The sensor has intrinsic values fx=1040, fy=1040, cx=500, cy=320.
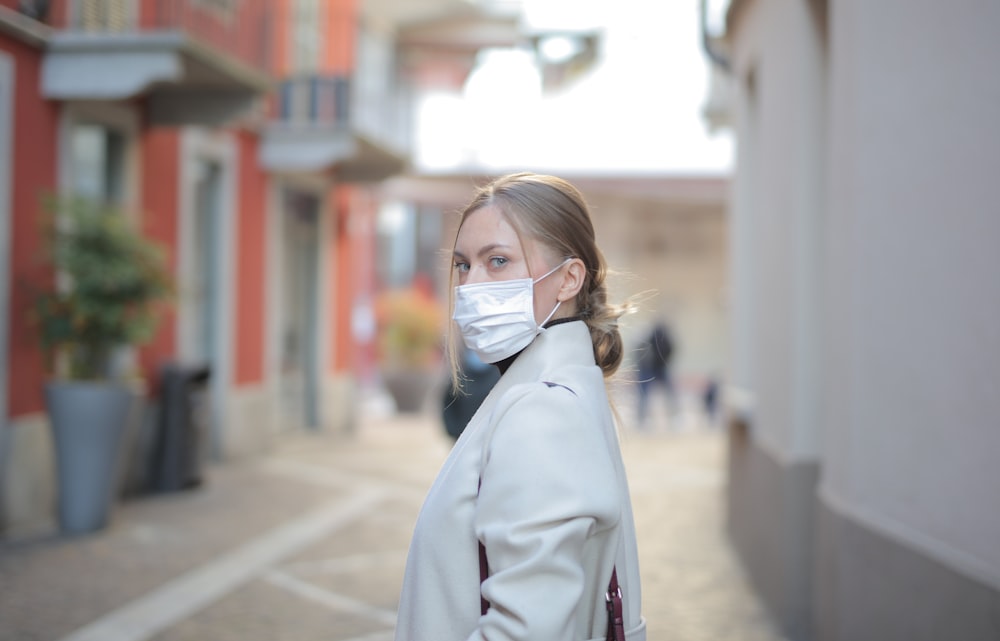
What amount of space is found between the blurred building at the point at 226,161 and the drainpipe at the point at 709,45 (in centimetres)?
411

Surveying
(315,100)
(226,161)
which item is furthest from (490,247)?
(315,100)

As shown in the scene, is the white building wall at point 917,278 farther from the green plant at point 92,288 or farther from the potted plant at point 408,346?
the potted plant at point 408,346

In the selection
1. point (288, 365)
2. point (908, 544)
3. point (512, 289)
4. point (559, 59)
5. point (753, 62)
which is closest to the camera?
point (512, 289)

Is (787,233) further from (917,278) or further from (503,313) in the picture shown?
(503,313)

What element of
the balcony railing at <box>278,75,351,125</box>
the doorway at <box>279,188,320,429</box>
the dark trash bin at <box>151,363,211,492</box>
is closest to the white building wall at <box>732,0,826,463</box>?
the dark trash bin at <box>151,363,211,492</box>

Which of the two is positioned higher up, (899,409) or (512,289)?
(512,289)

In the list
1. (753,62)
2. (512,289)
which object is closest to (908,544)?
(512,289)

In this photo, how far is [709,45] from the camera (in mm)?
9781

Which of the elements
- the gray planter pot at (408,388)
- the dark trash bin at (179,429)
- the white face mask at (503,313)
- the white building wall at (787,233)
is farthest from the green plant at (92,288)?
the gray planter pot at (408,388)

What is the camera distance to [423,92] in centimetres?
2419

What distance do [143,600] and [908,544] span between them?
423 cm

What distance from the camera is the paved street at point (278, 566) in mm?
5566

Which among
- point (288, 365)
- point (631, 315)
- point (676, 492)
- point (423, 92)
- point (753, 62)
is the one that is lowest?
point (676, 492)

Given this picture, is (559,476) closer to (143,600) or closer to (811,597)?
(811,597)
